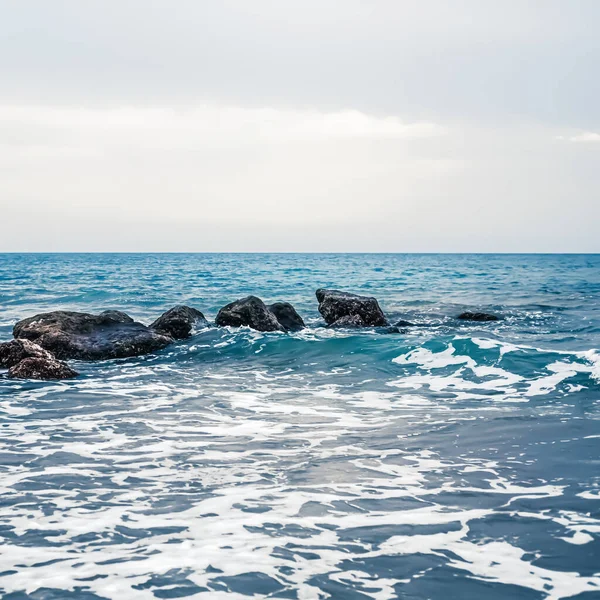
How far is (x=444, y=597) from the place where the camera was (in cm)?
420

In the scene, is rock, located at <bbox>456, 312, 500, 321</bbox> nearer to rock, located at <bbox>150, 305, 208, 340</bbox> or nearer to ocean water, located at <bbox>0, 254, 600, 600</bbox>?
ocean water, located at <bbox>0, 254, 600, 600</bbox>

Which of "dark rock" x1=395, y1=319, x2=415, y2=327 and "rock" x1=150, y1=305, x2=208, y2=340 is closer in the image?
"rock" x1=150, y1=305, x2=208, y2=340

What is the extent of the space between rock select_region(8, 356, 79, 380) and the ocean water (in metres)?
0.54

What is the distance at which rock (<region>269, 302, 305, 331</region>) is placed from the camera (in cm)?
1903

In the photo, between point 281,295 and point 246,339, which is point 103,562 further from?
point 281,295

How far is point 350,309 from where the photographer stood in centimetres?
1972

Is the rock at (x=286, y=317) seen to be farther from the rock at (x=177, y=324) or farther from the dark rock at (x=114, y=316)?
the dark rock at (x=114, y=316)

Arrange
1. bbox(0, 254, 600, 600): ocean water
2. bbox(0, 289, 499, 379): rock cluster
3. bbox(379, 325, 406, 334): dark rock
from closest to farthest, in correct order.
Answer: bbox(0, 254, 600, 600): ocean water, bbox(0, 289, 499, 379): rock cluster, bbox(379, 325, 406, 334): dark rock

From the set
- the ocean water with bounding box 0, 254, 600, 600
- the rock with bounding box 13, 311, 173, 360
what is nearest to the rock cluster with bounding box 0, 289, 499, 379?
the rock with bounding box 13, 311, 173, 360

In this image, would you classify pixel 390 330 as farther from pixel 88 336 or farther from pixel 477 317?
pixel 88 336

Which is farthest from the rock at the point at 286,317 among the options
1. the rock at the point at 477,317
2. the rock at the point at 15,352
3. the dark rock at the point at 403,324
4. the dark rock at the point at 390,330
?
the rock at the point at 15,352

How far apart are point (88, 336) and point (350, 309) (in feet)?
25.9

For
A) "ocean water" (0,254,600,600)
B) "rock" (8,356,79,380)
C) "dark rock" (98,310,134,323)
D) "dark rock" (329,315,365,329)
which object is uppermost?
"dark rock" (98,310,134,323)

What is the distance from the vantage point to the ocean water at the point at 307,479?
4.50m
